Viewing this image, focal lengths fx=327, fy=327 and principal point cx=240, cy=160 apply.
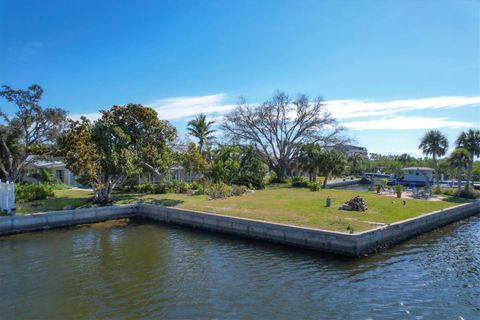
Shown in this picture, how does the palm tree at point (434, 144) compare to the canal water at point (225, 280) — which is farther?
the palm tree at point (434, 144)

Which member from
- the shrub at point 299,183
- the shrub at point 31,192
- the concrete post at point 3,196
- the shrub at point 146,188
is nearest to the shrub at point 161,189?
the shrub at point 146,188

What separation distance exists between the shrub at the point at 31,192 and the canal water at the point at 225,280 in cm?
710

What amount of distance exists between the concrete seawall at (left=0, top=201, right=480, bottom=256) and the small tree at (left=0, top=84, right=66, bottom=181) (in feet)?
38.2

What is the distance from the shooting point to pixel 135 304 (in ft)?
28.8

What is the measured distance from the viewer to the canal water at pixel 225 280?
27.9ft

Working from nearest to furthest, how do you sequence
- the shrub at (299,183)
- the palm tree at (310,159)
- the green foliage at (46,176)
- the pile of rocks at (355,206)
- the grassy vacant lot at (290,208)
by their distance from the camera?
the grassy vacant lot at (290,208), the pile of rocks at (355,206), the green foliage at (46,176), the shrub at (299,183), the palm tree at (310,159)

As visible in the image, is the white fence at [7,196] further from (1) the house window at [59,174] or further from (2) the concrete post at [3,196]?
(1) the house window at [59,174]

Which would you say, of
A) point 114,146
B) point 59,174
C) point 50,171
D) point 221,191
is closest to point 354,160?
point 221,191

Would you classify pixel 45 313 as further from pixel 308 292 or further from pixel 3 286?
pixel 308 292

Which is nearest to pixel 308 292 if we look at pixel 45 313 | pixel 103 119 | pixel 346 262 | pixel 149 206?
pixel 346 262

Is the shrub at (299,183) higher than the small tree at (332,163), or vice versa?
the small tree at (332,163)

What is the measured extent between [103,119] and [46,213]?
23.4ft

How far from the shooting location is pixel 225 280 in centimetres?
1049

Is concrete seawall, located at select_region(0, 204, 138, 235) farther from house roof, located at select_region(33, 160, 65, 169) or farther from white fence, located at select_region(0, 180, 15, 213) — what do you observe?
house roof, located at select_region(33, 160, 65, 169)
